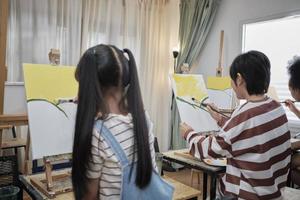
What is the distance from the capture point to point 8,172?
193 centimetres

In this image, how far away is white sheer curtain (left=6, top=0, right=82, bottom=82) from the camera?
3.12 metres

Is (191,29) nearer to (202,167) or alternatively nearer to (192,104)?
(192,104)

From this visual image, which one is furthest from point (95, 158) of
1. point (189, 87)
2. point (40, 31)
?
point (40, 31)

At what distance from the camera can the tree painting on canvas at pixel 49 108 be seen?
1.80m

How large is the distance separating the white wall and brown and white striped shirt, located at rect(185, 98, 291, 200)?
2.31 m

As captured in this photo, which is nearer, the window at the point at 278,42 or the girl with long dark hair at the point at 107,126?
the girl with long dark hair at the point at 107,126

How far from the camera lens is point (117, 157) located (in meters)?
0.91

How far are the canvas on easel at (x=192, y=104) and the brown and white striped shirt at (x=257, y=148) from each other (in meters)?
1.11

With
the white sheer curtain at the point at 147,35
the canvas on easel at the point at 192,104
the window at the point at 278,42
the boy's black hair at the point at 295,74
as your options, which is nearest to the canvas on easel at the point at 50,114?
the canvas on easel at the point at 192,104

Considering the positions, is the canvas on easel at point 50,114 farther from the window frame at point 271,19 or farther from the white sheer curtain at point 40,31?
the window frame at point 271,19

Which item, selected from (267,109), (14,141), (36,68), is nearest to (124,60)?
(267,109)

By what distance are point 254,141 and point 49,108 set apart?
127cm

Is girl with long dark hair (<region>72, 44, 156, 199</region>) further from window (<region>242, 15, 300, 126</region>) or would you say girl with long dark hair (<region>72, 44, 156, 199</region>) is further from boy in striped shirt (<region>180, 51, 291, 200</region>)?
window (<region>242, 15, 300, 126</region>)

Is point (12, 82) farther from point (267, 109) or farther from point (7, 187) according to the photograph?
point (267, 109)
